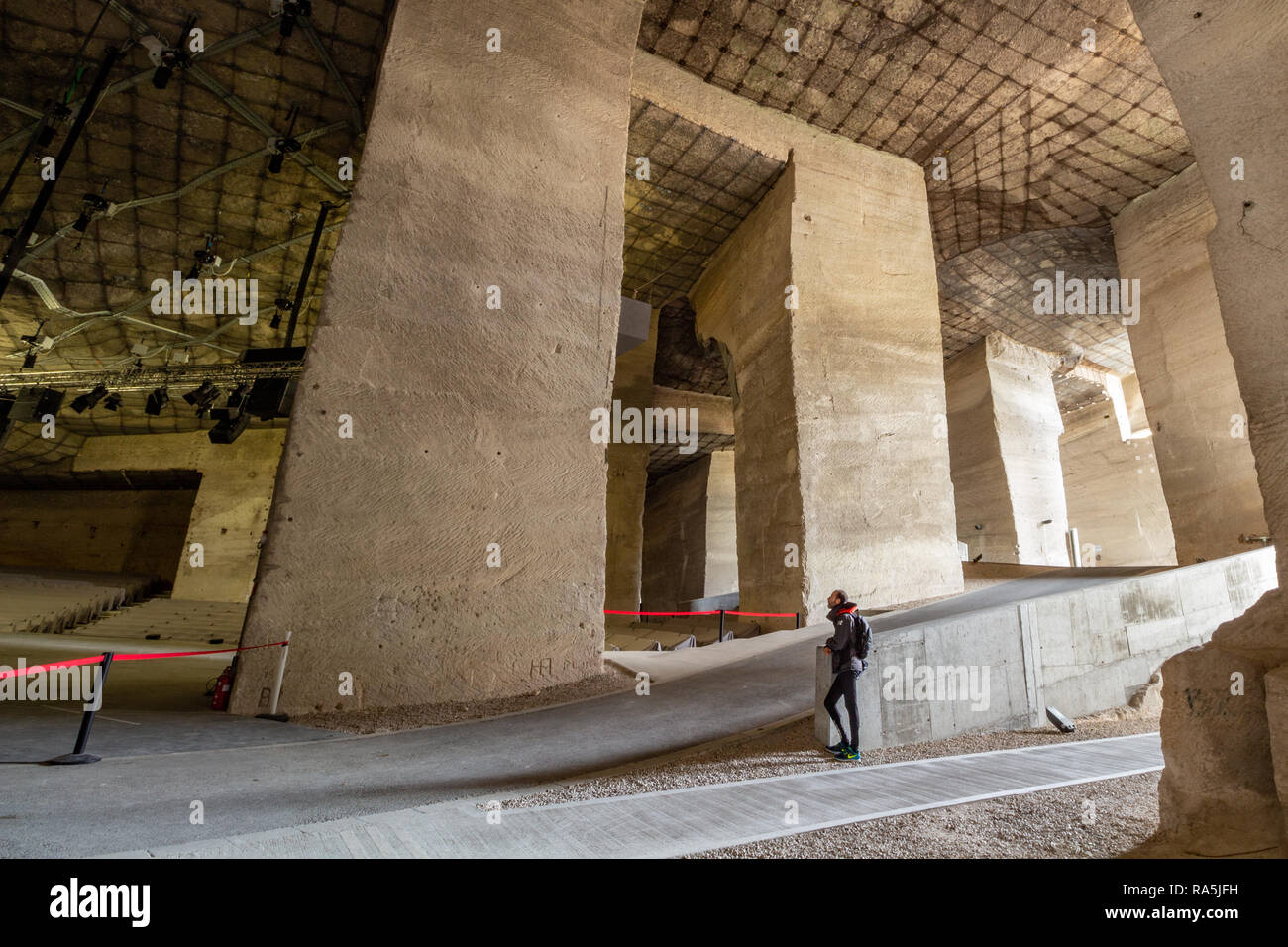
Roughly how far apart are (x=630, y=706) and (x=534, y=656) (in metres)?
1.26

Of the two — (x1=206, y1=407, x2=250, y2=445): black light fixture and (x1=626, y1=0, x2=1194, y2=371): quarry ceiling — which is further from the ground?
(x1=626, y1=0, x2=1194, y2=371): quarry ceiling

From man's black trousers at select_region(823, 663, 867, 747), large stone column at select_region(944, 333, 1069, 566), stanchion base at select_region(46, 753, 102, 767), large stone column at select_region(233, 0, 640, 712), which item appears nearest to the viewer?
stanchion base at select_region(46, 753, 102, 767)

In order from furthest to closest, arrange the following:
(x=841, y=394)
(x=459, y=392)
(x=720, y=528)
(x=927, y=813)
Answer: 1. (x=720, y=528)
2. (x=841, y=394)
3. (x=459, y=392)
4. (x=927, y=813)

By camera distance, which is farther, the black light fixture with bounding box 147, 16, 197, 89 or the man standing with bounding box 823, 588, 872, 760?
the black light fixture with bounding box 147, 16, 197, 89

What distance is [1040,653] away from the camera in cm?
571

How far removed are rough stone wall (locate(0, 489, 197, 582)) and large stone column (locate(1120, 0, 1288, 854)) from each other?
1044 inches

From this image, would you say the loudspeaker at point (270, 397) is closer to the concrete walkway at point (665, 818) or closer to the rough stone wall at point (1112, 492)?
the concrete walkway at point (665, 818)

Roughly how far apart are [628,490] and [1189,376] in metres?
12.0

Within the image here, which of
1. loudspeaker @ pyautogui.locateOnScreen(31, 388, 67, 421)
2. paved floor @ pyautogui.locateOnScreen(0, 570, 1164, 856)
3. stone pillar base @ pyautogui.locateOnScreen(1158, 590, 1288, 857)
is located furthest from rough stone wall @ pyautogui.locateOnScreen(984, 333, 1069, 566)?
loudspeaker @ pyautogui.locateOnScreen(31, 388, 67, 421)

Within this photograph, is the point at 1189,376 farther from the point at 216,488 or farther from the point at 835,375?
the point at 216,488

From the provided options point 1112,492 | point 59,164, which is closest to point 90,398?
point 59,164

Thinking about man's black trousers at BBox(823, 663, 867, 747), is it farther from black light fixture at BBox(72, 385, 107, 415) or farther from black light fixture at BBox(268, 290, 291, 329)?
black light fixture at BBox(72, 385, 107, 415)

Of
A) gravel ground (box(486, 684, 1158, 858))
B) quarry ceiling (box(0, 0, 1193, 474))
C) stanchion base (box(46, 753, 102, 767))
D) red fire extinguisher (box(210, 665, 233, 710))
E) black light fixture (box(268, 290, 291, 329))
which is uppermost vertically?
quarry ceiling (box(0, 0, 1193, 474))

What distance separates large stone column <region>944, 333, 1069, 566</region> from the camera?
1620 cm
